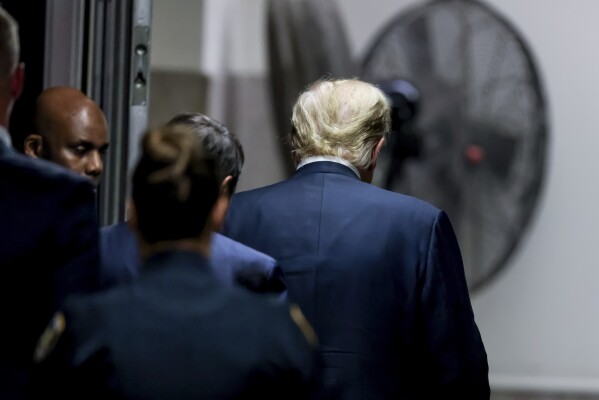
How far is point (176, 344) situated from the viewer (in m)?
1.75

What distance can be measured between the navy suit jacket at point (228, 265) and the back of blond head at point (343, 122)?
30cm

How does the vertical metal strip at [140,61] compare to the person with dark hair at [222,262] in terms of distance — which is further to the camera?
the vertical metal strip at [140,61]

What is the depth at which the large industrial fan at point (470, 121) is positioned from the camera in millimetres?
5797

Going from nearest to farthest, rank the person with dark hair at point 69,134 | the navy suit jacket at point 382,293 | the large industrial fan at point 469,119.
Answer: the navy suit jacket at point 382,293 < the person with dark hair at point 69,134 < the large industrial fan at point 469,119

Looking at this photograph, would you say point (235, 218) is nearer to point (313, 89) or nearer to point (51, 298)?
point (313, 89)

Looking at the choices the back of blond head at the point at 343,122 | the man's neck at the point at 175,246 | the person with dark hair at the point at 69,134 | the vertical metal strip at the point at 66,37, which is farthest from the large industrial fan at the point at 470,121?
the man's neck at the point at 175,246

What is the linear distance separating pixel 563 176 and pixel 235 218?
150 inches

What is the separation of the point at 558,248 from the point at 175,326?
4799 mm

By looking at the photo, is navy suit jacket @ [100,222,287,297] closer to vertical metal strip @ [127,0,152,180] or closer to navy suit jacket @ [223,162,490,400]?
navy suit jacket @ [223,162,490,400]

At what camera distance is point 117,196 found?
3.77m

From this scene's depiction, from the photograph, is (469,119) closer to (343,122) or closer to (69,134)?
(69,134)

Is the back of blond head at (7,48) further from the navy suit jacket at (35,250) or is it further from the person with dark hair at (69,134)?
the person with dark hair at (69,134)

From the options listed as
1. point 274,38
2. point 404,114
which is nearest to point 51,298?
point 404,114

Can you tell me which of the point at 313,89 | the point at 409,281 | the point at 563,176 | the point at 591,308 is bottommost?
the point at 591,308
